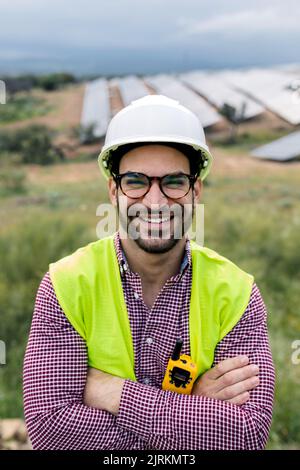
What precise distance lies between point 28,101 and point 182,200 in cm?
2613

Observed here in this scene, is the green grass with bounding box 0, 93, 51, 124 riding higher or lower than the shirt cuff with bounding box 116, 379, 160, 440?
higher

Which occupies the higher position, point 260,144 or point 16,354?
point 260,144

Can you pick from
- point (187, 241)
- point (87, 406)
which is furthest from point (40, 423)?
point (187, 241)

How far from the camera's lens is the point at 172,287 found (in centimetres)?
264

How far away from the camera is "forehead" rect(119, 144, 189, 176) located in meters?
2.50

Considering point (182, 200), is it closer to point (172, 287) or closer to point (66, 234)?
point (172, 287)

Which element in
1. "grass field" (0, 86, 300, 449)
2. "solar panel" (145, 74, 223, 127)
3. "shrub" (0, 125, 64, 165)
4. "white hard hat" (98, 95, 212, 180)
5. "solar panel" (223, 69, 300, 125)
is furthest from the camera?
"shrub" (0, 125, 64, 165)

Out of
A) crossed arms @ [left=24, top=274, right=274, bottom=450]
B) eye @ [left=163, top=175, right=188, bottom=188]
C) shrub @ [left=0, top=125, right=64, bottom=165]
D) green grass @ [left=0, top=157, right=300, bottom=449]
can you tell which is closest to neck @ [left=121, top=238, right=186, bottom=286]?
eye @ [left=163, top=175, right=188, bottom=188]

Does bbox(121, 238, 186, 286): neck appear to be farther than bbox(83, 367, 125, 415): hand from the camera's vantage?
Yes

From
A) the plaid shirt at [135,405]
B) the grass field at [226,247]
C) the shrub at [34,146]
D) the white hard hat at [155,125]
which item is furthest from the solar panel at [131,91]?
the plaid shirt at [135,405]

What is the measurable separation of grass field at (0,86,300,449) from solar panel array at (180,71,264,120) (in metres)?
3.38

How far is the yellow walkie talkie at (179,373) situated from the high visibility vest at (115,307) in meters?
0.06

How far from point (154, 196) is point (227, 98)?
674 inches

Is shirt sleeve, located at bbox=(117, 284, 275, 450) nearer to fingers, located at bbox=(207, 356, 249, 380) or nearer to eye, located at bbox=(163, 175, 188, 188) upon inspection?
fingers, located at bbox=(207, 356, 249, 380)
